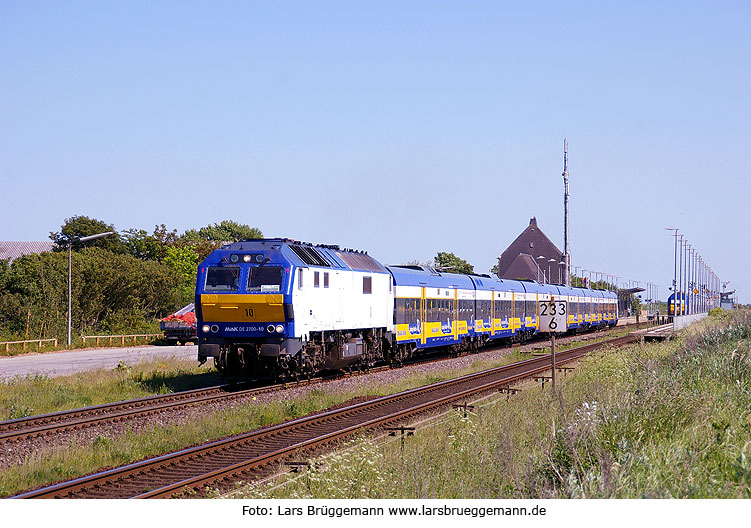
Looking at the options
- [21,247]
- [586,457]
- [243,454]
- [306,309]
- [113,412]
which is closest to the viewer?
[586,457]

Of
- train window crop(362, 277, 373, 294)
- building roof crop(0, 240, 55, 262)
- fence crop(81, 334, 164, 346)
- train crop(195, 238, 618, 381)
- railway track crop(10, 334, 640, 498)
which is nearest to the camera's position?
railway track crop(10, 334, 640, 498)

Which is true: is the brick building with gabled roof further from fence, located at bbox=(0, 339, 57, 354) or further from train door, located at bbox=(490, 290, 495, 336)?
fence, located at bbox=(0, 339, 57, 354)

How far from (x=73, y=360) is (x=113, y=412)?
17.0 meters

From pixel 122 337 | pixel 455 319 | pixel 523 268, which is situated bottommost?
pixel 122 337

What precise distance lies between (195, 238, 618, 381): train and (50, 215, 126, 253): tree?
50941 millimetres

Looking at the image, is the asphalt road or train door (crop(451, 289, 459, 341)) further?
train door (crop(451, 289, 459, 341))

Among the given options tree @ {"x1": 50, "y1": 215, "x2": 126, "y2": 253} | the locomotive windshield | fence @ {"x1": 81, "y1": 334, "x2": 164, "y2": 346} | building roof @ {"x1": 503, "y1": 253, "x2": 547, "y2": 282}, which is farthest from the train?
building roof @ {"x1": 503, "y1": 253, "x2": 547, "y2": 282}

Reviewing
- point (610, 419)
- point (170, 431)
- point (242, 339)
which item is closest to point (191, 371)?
point (242, 339)

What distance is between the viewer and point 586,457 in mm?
10250

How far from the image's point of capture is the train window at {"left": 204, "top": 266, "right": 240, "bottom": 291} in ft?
74.2

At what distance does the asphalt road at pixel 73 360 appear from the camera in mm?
29203

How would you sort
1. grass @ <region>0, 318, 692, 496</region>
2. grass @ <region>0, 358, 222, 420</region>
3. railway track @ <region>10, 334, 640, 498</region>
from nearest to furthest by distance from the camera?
railway track @ <region>10, 334, 640, 498</region>
grass @ <region>0, 318, 692, 496</region>
grass @ <region>0, 358, 222, 420</region>

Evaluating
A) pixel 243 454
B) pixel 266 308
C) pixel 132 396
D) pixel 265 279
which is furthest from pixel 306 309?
pixel 243 454

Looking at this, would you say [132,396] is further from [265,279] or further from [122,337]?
[122,337]
